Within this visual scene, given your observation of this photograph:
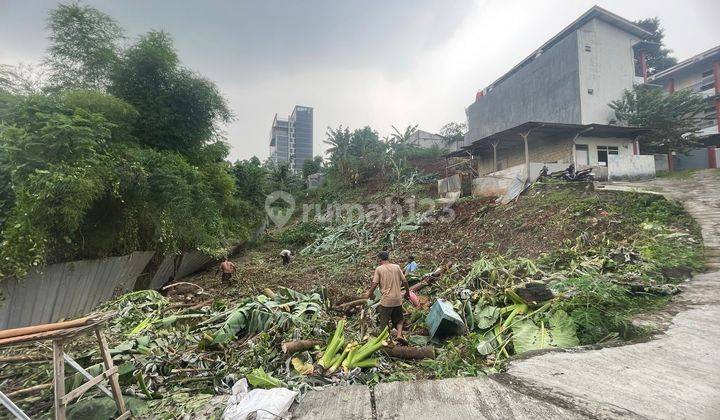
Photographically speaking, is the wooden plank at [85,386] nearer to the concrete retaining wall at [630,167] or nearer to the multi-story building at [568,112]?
the multi-story building at [568,112]

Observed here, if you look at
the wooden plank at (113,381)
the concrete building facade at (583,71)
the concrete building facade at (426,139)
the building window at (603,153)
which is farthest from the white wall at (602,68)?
the wooden plank at (113,381)

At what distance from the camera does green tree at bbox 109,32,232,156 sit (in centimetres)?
770

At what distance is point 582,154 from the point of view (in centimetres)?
1488

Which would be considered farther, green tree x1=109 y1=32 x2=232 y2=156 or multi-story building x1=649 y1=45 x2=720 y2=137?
multi-story building x1=649 y1=45 x2=720 y2=137

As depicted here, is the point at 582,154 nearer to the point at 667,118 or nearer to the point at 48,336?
the point at 667,118

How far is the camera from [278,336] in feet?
12.1

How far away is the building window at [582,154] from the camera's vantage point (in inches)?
580

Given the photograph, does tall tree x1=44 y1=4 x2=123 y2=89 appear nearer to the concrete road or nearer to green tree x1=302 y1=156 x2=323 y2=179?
the concrete road

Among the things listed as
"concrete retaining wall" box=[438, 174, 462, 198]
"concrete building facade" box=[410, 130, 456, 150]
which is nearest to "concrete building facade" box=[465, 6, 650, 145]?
"concrete retaining wall" box=[438, 174, 462, 198]

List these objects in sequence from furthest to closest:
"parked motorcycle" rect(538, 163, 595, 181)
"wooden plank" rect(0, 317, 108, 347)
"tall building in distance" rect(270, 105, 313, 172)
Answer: "tall building in distance" rect(270, 105, 313, 172) < "parked motorcycle" rect(538, 163, 595, 181) < "wooden plank" rect(0, 317, 108, 347)

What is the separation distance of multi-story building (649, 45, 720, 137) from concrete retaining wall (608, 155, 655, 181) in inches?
264

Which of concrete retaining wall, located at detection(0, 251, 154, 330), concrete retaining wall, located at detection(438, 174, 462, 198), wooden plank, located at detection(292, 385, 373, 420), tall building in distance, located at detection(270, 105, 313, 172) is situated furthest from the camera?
tall building in distance, located at detection(270, 105, 313, 172)

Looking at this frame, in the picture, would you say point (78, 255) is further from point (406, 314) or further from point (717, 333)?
point (717, 333)

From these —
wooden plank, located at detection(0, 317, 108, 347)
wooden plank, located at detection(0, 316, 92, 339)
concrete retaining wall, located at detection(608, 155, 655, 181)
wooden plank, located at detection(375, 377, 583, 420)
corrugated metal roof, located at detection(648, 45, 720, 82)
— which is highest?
corrugated metal roof, located at detection(648, 45, 720, 82)
